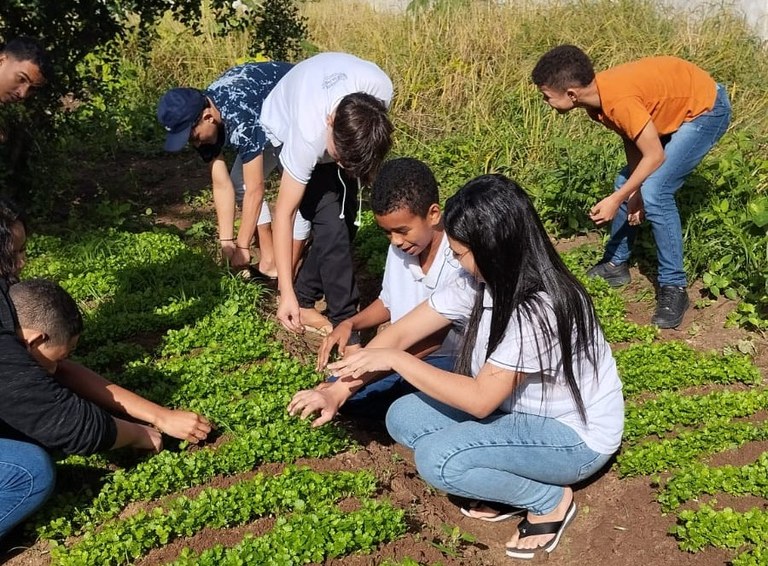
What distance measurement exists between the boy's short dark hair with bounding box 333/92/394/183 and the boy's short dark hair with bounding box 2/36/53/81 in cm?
226

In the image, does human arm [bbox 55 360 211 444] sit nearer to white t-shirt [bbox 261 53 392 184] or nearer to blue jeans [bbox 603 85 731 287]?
white t-shirt [bbox 261 53 392 184]

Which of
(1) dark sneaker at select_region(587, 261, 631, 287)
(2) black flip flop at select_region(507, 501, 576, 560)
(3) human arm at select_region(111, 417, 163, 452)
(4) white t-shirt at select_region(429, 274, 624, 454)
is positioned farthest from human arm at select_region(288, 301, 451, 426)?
(1) dark sneaker at select_region(587, 261, 631, 287)

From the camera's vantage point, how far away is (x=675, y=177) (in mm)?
5496

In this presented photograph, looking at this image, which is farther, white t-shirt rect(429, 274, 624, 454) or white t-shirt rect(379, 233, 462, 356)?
white t-shirt rect(379, 233, 462, 356)

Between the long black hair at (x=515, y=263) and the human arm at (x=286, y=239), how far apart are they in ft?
4.71

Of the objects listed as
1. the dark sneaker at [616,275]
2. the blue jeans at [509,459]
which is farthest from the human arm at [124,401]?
the dark sneaker at [616,275]

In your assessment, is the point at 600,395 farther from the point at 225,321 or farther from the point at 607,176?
the point at 607,176

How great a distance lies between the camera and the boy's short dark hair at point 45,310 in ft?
11.2

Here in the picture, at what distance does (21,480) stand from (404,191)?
2.06 meters

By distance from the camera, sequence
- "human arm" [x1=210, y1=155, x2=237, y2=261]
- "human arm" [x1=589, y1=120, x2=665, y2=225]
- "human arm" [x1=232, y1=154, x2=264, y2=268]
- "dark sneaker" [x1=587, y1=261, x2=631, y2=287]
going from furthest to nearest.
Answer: "dark sneaker" [x1=587, y1=261, x2=631, y2=287]
"human arm" [x1=210, y1=155, x2=237, y2=261]
"human arm" [x1=232, y1=154, x2=264, y2=268]
"human arm" [x1=589, y1=120, x2=665, y2=225]

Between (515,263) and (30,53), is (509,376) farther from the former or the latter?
(30,53)

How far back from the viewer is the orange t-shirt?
5141mm

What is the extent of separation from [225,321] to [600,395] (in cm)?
261

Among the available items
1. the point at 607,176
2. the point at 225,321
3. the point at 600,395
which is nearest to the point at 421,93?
the point at 607,176
